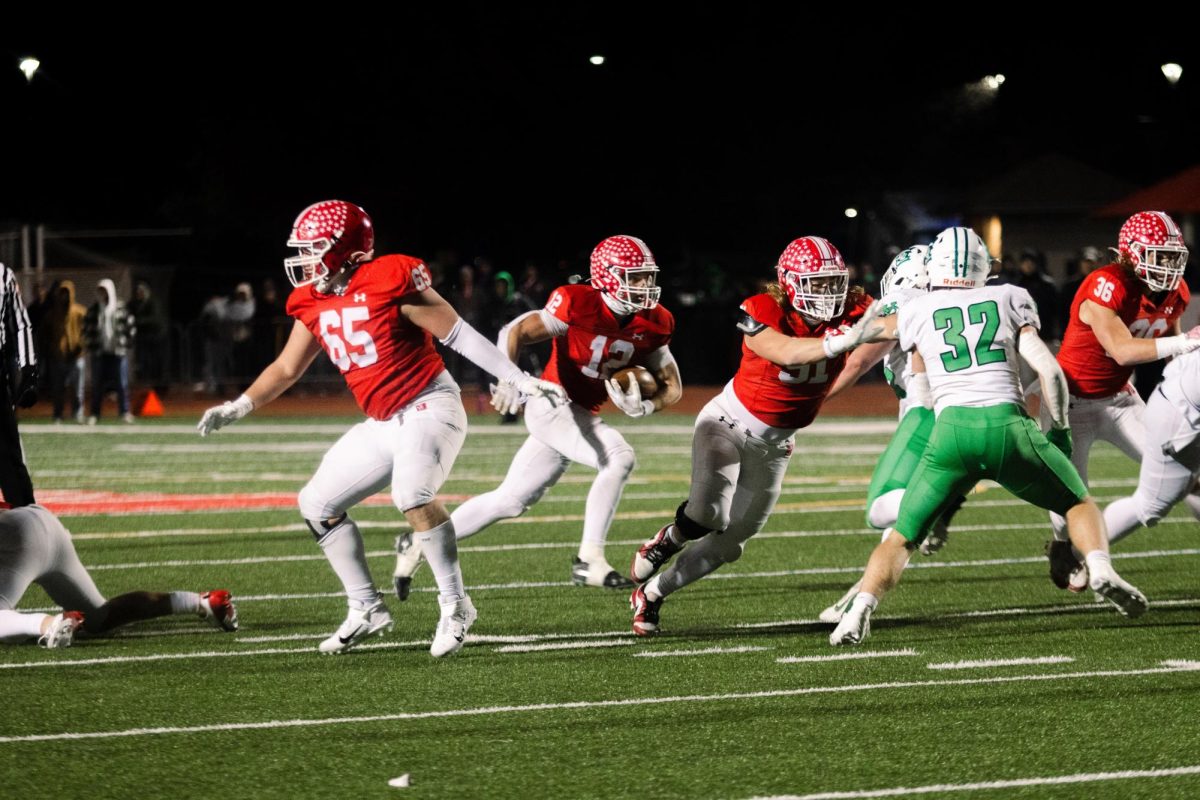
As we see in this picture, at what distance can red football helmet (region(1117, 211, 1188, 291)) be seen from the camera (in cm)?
781

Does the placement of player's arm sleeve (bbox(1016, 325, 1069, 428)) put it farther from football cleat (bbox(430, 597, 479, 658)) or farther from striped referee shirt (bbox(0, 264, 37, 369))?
striped referee shirt (bbox(0, 264, 37, 369))

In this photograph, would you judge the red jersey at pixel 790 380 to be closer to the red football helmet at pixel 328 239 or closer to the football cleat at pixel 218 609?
the red football helmet at pixel 328 239

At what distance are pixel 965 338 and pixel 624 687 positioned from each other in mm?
1791

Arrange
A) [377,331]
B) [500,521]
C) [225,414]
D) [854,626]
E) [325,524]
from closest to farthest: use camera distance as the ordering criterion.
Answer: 1. [854,626]
2. [377,331]
3. [325,524]
4. [225,414]
5. [500,521]

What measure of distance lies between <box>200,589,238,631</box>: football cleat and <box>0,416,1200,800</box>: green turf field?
107mm

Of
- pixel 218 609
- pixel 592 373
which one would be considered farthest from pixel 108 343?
pixel 218 609

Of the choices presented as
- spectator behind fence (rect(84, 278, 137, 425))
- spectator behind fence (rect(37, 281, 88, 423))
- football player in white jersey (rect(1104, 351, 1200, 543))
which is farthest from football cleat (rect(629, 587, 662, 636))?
spectator behind fence (rect(37, 281, 88, 423))

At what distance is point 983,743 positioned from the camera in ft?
16.9

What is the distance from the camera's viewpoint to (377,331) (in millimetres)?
6727

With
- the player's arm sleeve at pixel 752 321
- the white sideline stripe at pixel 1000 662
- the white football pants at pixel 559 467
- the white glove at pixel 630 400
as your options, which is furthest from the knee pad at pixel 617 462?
the white sideline stripe at pixel 1000 662

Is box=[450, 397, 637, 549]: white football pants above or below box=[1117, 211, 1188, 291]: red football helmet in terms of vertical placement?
below

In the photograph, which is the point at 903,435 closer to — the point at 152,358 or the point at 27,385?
the point at 27,385

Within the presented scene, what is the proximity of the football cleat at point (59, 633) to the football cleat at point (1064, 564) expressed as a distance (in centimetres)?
407

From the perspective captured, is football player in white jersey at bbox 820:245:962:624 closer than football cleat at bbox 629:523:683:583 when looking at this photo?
No
